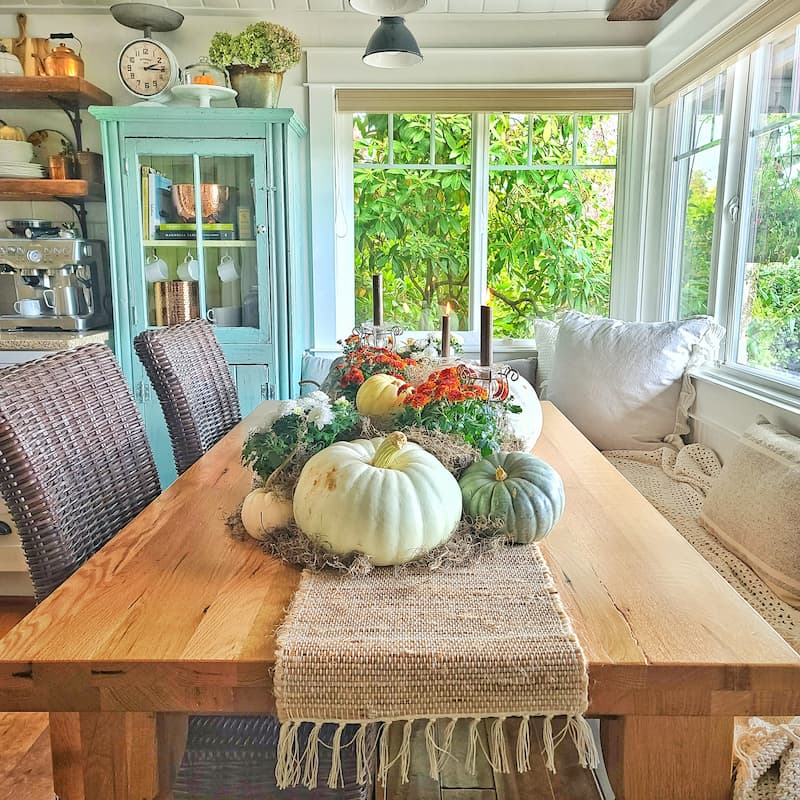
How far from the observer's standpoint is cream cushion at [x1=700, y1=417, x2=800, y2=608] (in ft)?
5.48

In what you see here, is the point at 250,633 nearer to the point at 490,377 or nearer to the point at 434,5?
the point at 490,377

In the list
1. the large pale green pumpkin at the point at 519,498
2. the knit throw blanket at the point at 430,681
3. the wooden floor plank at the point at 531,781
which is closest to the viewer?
the knit throw blanket at the point at 430,681

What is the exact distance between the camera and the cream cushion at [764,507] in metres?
1.67

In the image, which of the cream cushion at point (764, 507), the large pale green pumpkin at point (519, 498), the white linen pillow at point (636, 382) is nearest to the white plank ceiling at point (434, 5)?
the white linen pillow at point (636, 382)

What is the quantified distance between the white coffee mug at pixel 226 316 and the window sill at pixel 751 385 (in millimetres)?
1838

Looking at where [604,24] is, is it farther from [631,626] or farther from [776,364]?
[631,626]

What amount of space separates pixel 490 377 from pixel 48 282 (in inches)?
97.4

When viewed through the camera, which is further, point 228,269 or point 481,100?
point 481,100

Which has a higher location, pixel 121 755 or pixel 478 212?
pixel 478 212

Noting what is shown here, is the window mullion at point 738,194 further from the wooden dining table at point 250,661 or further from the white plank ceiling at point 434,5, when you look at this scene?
the wooden dining table at point 250,661

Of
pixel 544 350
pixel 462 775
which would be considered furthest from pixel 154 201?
pixel 462 775

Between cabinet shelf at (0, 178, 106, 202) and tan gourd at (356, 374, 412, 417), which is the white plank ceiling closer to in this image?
cabinet shelf at (0, 178, 106, 202)

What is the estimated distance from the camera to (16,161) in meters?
3.20

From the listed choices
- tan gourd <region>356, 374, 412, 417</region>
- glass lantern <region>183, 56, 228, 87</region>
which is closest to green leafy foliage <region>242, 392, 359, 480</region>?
tan gourd <region>356, 374, 412, 417</region>
